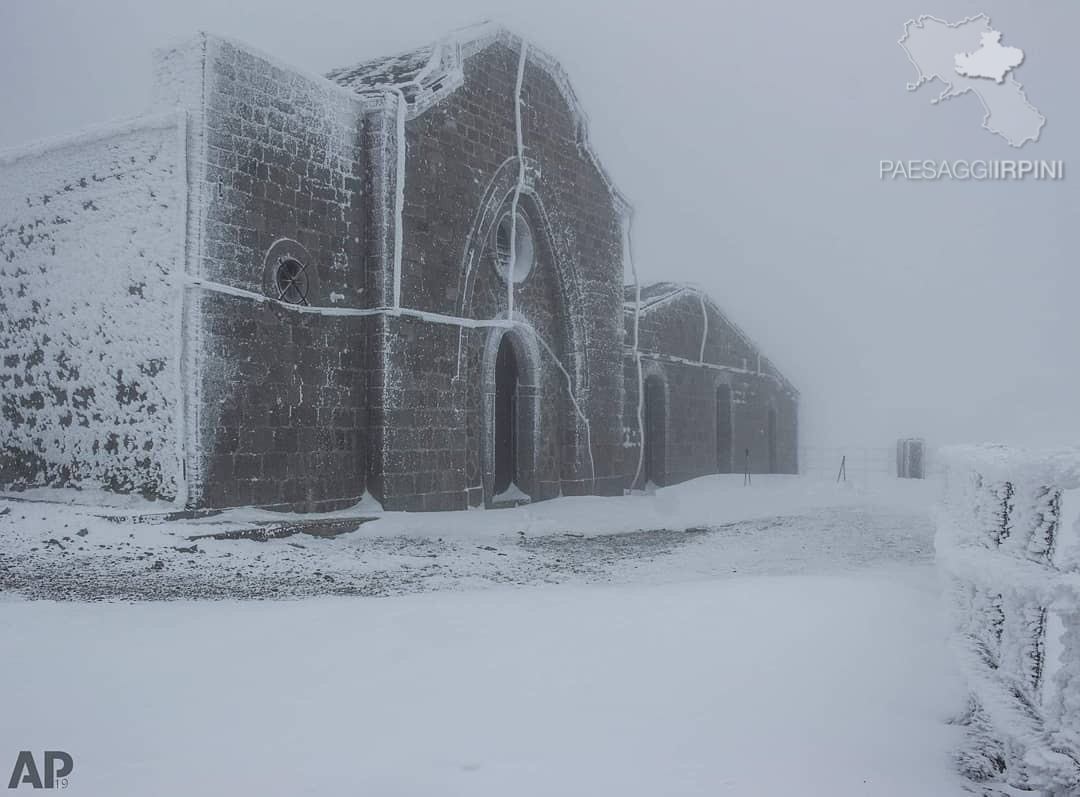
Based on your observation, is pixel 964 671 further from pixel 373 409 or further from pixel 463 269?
pixel 463 269

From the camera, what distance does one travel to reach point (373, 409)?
880 centimetres

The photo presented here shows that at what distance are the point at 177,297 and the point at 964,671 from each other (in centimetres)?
616

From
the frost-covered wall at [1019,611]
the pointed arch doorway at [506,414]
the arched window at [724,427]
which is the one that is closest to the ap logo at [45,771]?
the frost-covered wall at [1019,611]

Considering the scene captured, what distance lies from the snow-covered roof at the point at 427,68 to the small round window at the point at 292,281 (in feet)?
6.30

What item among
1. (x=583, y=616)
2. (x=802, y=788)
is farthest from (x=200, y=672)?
(x=802, y=788)

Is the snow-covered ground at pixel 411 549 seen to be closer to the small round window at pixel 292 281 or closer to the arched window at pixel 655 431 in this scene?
the small round window at pixel 292 281

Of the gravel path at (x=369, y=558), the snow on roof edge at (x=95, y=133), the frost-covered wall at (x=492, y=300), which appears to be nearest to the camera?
the gravel path at (x=369, y=558)

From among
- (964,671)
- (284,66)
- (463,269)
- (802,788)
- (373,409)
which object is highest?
(284,66)

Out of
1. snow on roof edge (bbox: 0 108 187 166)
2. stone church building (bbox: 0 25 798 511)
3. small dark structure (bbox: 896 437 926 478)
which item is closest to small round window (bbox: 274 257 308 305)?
stone church building (bbox: 0 25 798 511)

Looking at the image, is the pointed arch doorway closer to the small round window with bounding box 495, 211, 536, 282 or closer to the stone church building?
the stone church building

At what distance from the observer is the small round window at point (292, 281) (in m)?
8.11

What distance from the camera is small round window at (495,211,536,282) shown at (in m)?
10.7

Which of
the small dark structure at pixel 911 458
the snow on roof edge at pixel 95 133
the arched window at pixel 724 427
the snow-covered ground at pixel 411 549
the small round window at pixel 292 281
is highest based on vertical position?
the snow on roof edge at pixel 95 133

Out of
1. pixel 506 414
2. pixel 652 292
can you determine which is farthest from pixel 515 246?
pixel 652 292
